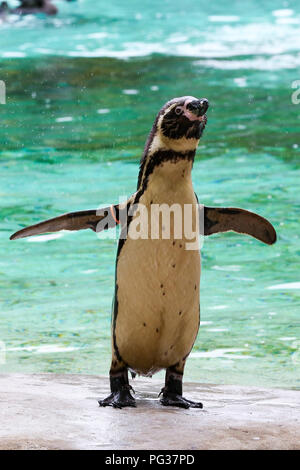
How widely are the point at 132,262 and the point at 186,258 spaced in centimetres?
17

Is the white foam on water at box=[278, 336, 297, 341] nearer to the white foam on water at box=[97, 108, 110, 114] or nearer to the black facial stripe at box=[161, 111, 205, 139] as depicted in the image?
the black facial stripe at box=[161, 111, 205, 139]

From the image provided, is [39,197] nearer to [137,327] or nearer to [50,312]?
[50,312]

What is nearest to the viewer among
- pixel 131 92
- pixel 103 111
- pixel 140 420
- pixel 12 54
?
pixel 140 420

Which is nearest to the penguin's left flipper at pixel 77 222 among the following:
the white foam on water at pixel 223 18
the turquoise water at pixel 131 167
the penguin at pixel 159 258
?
the penguin at pixel 159 258

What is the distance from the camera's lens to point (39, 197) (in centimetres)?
796

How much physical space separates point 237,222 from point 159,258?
0.40m

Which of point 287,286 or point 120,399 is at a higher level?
point 120,399

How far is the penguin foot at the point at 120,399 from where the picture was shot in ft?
10.4

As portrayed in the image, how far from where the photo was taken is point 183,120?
3035 millimetres

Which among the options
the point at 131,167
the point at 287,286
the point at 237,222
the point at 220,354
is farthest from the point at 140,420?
the point at 131,167

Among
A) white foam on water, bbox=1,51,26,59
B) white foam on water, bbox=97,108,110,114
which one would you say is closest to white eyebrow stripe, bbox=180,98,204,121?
white foam on water, bbox=97,108,110,114

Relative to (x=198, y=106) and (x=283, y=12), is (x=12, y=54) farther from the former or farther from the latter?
(x=198, y=106)

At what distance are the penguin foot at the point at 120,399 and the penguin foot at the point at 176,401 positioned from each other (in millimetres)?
119

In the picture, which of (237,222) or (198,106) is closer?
(198,106)
